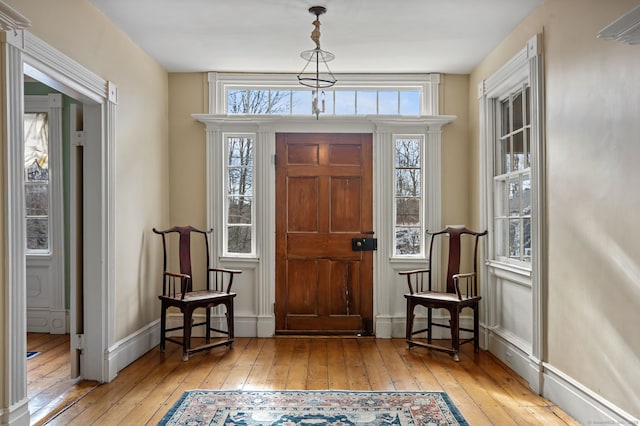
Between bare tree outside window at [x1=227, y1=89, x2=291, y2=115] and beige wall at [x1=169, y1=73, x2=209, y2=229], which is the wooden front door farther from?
beige wall at [x1=169, y1=73, x2=209, y2=229]

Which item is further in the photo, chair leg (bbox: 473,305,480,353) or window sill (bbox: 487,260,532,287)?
chair leg (bbox: 473,305,480,353)

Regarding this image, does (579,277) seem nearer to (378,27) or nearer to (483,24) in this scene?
(483,24)

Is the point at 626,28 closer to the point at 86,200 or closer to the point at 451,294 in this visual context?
the point at 451,294

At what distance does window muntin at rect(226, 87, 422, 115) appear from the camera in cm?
538

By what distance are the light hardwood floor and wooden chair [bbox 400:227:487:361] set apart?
0.53 feet

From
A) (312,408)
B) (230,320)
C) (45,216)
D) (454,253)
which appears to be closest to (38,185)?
(45,216)

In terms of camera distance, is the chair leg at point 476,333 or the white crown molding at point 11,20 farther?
the chair leg at point 476,333

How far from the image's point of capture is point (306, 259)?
529 cm

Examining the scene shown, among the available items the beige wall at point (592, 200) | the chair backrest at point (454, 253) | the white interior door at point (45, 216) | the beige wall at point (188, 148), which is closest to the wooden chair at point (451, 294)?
the chair backrest at point (454, 253)

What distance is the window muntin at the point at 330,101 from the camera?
5.38 m

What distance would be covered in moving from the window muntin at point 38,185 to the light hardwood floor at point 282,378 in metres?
1.13

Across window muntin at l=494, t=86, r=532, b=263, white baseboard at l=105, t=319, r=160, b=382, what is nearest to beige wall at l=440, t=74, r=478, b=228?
window muntin at l=494, t=86, r=532, b=263

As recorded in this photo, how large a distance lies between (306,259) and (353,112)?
5.29 feet

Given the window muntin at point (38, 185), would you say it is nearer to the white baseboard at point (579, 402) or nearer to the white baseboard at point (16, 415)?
the white baseboard at point (16, 415)
